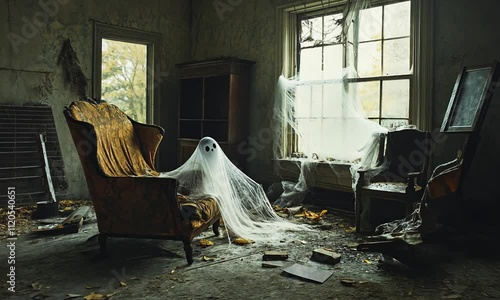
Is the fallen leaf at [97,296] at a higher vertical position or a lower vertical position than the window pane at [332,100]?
lower

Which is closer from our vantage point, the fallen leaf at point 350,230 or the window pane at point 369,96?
the fallen leaf at point 350,230

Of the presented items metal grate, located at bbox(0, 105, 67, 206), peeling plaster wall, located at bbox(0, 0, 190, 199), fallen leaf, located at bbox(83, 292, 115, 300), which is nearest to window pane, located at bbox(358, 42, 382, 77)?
peeling plaster wall, located at bbox(0, 0, 190, 199)

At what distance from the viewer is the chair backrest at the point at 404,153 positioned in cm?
407

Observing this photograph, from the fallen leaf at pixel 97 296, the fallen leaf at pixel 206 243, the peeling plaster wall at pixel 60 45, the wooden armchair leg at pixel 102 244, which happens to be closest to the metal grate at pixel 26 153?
the peeling plaster wall at pixel 60 45

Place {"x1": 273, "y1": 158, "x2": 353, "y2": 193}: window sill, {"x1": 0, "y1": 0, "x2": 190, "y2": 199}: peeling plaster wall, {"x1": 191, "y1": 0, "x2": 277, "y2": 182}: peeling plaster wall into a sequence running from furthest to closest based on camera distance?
{"x1": 191, "y1": 0, "x2": 277, "y2": 182}: peeling plaster wall → {"x1": 0, "y1": 0, "x2": 190, "y2": 199}: peeling plaster wall → {"x1": 273, "y1": 158, "x2": 353, "y2": 193}: window sill

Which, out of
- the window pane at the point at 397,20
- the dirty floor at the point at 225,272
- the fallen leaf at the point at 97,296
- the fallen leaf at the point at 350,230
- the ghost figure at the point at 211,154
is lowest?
the fallen leaf at the point at 97,296

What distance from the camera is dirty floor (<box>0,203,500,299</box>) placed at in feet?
8.34

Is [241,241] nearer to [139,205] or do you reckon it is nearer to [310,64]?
[139,205]

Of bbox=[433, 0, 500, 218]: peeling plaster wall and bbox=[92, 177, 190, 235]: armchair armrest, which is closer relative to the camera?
bbox=[92, 177, 190, 235]: armchair armrest

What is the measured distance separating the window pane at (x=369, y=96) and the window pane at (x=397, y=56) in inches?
8.6

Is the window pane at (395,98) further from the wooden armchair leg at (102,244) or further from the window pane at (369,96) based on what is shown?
the wooden armchair leg at (102,244)

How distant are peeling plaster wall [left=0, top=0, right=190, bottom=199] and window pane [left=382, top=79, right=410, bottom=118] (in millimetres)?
3381

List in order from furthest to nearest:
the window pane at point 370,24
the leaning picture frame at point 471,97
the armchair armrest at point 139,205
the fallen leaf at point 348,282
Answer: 1. the window pane at point 370,24
2. the leaning picture frame at point 471,97
3. the armchair armrest at point 139,205
4. the fallen leaf at point 348,282

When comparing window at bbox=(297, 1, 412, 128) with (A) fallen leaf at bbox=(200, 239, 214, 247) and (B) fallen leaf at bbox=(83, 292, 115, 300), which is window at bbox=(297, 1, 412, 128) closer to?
(A) fallen leaf at bbox=(200, 239, 214, 247)
